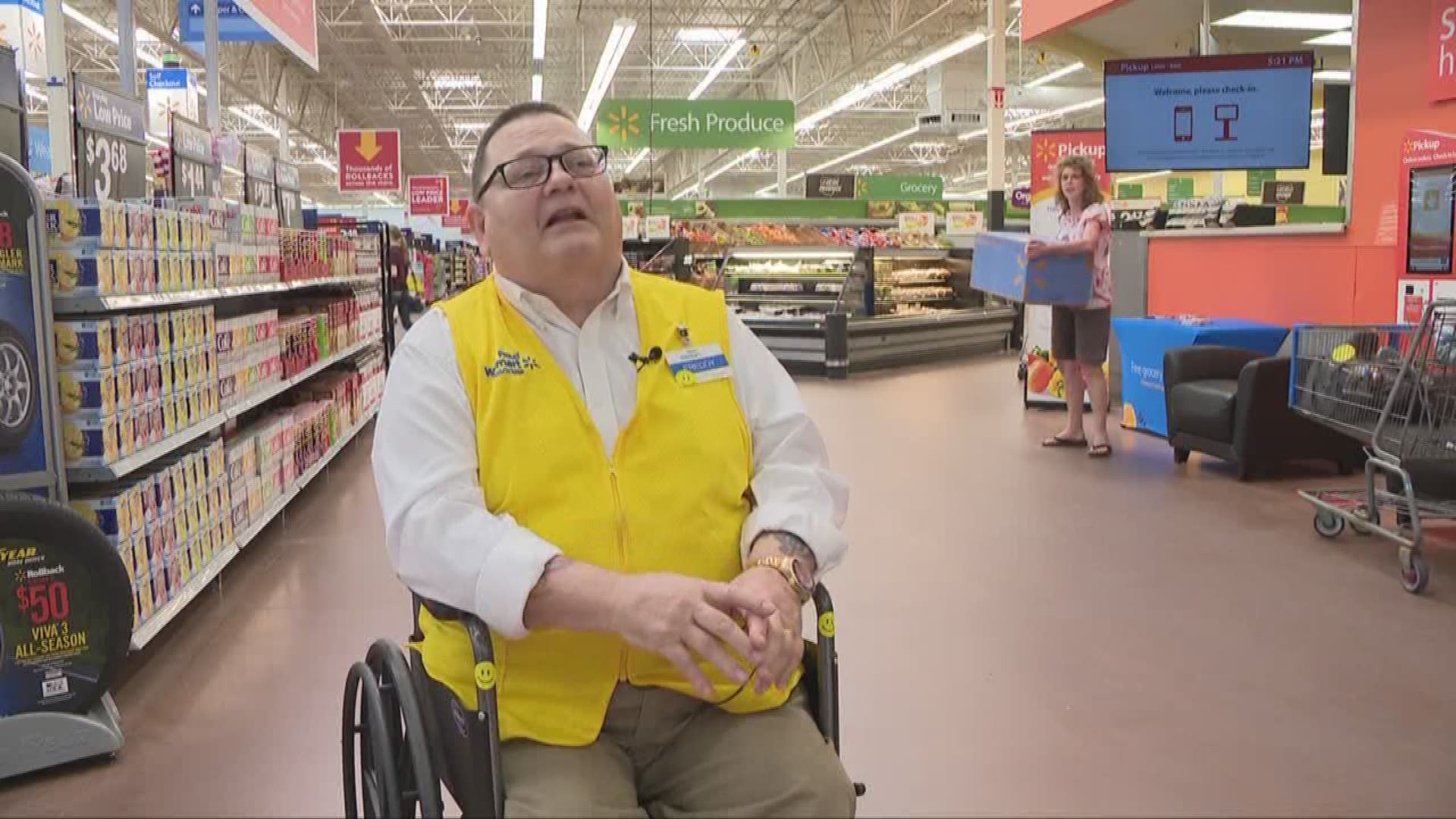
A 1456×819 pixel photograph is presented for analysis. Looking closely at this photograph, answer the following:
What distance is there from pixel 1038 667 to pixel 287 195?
5469 millimetres

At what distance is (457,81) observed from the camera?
1029 inches

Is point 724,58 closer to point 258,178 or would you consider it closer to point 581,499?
point 258,178

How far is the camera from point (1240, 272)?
7961mm

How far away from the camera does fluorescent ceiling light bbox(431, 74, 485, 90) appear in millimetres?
25986

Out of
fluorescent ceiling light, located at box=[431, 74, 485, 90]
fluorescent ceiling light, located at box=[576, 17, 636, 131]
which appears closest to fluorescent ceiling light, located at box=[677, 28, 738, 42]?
fluorescent ceiling light, located at box=[576, 17, 636, 131]

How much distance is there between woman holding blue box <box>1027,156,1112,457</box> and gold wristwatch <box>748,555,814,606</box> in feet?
18.4

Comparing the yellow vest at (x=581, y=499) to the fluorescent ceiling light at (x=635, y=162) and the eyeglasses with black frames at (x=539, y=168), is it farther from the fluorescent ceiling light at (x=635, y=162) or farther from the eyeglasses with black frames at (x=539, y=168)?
the fluorescent ceiling light at (x=635, y=162)

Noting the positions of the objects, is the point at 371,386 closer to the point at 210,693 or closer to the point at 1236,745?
the point at 210,693

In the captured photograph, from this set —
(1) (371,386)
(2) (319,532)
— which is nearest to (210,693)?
(2) (319,532)

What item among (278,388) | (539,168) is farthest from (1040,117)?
(539,168)

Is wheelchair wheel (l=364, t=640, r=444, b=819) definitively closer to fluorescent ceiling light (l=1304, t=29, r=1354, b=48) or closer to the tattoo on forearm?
the tattoo on forearm

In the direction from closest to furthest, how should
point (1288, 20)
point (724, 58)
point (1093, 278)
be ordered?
point (1093, 278) < point (1288, 20) < point (724, 58)

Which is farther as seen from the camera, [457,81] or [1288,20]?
[457,81]

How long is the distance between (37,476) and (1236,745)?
119 inches
